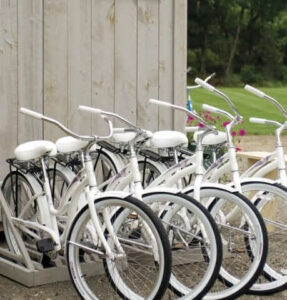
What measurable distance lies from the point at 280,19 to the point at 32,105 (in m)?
40.8

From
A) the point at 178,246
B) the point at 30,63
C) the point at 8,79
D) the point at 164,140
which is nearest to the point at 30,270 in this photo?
the point at 178,246

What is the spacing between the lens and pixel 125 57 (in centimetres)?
621

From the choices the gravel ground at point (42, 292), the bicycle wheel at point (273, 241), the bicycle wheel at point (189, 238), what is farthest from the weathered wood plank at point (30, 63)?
the bicycle wheel at point (273, 241)

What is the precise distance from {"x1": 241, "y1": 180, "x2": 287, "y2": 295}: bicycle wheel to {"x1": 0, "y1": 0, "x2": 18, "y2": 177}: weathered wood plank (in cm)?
187

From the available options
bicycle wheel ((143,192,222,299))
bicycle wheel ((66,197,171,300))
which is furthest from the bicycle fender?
bicycle wheel ((66,197,171,300))

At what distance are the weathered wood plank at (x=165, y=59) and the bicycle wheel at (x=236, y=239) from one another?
1.40 meters

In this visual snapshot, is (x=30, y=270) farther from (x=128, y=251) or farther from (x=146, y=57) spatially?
(x=146, y=57)

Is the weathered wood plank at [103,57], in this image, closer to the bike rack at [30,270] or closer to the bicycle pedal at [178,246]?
the bike rack at [30,270]

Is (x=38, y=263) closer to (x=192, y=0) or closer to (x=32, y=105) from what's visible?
(x=32, y=105)

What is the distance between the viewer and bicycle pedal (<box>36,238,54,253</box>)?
185 inches

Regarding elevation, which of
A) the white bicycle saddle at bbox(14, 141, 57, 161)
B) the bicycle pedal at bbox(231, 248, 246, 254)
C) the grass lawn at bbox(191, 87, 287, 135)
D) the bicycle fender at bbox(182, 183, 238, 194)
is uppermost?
the white bicycle saddle at bbox(14, 141, 57, 161)

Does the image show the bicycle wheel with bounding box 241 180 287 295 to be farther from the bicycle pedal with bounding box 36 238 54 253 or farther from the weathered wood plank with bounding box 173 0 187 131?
the weathered wood plank with bounding box 173 0 187 131

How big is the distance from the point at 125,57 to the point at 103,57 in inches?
7.3

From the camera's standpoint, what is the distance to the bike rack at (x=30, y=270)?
486cm
